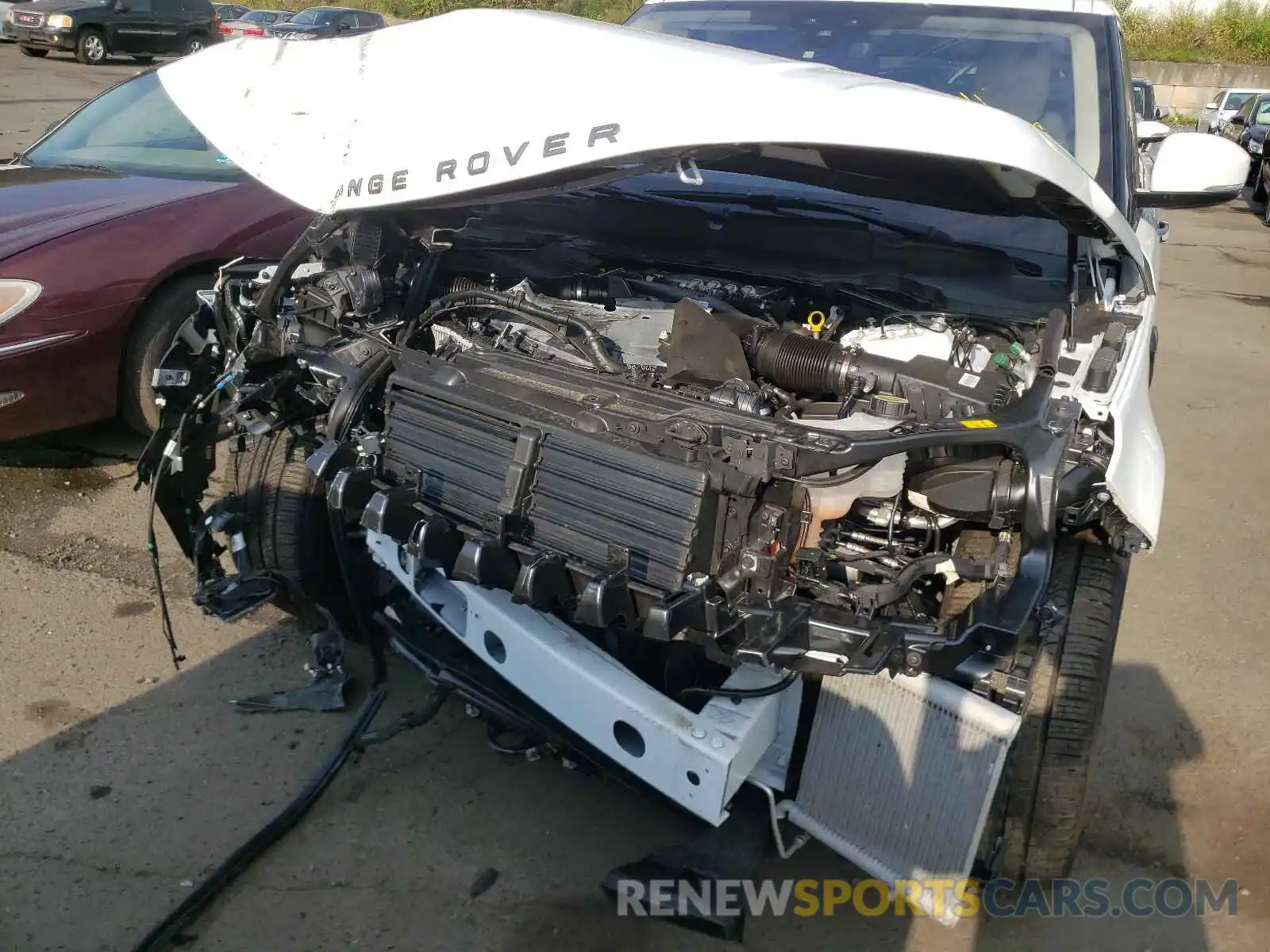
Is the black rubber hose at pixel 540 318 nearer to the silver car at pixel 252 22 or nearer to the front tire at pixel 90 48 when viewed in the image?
the silver car at pixel 252 22

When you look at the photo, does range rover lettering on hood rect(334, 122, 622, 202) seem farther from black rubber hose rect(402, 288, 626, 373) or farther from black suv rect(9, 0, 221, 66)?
black suv rect(9, 0, 221, 66)

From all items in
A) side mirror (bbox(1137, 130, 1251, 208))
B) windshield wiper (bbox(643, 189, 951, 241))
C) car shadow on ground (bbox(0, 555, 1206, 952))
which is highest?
side mirror (bbox(1137, 130, 1251, 208))

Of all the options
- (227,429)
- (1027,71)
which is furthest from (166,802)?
(1027,71)

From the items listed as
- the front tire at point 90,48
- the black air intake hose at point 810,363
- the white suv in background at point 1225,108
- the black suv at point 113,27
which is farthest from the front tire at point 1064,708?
the front tire at point 90,48

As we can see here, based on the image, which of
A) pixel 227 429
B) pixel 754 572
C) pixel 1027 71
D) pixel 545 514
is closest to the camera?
pixel 754 572

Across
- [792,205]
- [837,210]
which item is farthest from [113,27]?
[837,210]

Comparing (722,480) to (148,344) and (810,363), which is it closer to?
(810,363)

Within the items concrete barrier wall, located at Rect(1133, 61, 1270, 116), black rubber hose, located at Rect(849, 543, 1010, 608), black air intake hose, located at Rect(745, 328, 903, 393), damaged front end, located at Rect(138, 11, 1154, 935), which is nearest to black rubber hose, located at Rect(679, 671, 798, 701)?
damaged front end, located at Rect(138, 11, 1154, 935)

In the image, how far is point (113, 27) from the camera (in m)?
17.8

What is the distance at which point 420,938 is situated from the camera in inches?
85.7

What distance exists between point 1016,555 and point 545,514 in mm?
1008

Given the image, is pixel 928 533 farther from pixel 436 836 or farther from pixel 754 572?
pixel 436 836

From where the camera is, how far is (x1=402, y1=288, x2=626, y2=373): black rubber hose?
8.14ft

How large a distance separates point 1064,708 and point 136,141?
487cm
